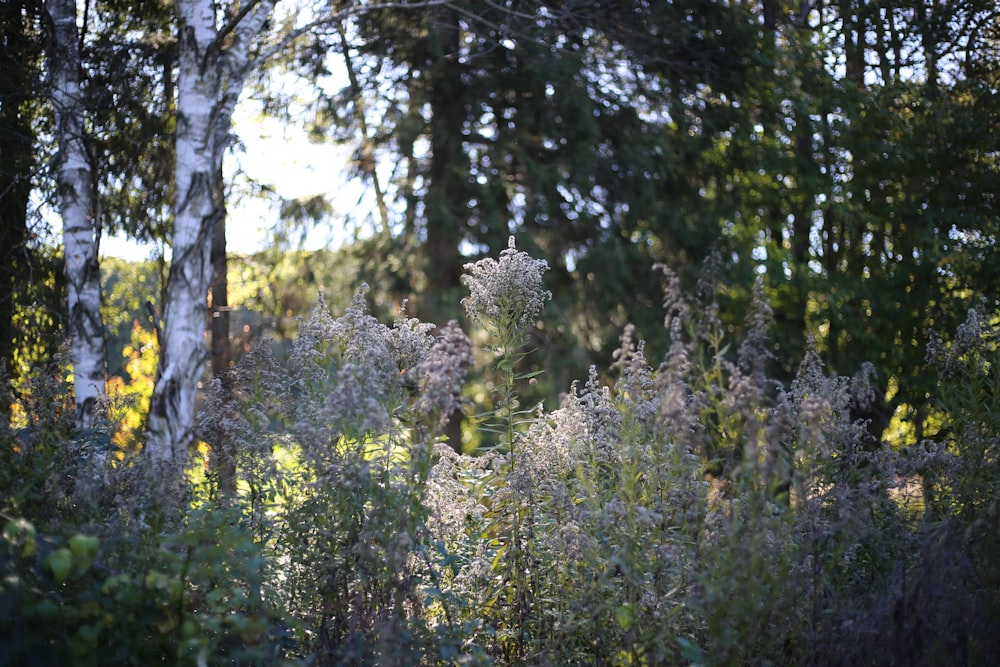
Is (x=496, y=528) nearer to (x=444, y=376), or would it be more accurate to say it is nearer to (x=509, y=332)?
(x=509, y=332)

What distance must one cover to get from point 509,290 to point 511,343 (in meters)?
0.26

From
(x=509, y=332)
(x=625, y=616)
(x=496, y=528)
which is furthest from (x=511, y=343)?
(x=625, y=616)

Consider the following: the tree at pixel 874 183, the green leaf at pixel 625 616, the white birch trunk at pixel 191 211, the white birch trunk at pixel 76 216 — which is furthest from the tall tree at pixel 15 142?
the tree at pixel 874 183

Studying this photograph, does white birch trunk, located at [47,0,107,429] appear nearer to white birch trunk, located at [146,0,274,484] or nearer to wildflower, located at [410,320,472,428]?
white birch trunk, located at [146,0,274,484]

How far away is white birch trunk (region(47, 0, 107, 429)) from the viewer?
6.72 metres

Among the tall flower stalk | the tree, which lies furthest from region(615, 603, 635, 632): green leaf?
the tree

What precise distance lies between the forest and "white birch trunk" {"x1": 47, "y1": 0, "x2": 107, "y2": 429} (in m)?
0.03

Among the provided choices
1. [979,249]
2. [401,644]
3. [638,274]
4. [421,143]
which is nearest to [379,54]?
[421,143]

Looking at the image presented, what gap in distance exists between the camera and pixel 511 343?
165 inches

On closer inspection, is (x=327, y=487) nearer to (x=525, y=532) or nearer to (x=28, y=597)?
(x=525, y=532)

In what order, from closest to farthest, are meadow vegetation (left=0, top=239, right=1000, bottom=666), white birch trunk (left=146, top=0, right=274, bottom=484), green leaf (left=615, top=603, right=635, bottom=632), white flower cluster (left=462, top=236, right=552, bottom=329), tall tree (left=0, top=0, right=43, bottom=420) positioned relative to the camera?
meadow vegetation (left=0, top=239, right=1000, bottom=666)
green leaf (left=615, top=603, right=635, bottom=632)
white flower cluster (left=462, top=236, right=552, bottom=329)
white birch trunk (left=146, top=0, right=274, bottom=484)
tall tree (left=0, top=0, right=43, bottom=420)

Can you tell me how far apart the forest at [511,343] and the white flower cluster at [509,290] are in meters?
0.02

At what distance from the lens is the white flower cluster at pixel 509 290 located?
4.09m

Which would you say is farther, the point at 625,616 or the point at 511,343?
the point at 511,343
